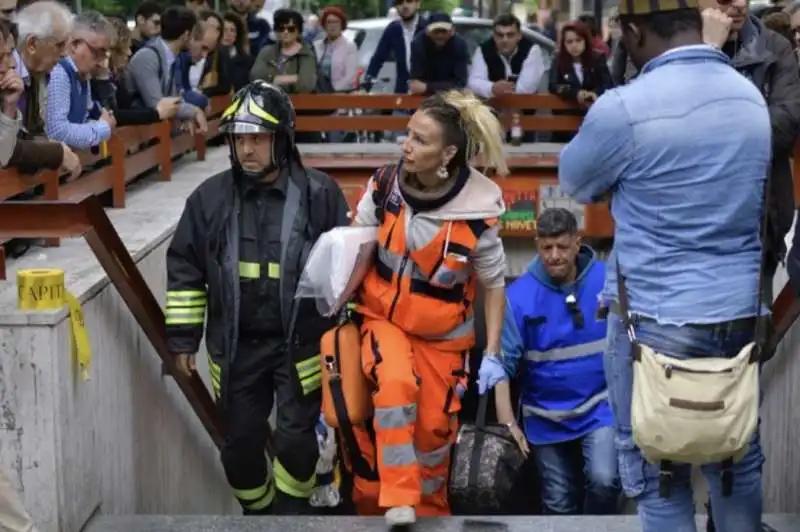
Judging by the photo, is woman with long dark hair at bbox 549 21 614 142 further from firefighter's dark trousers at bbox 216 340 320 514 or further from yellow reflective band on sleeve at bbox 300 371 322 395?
yellow reflective band on sleeve at bbox 300 371 322 395

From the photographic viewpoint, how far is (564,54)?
43.4 feet

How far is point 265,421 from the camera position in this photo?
6023 millimetres

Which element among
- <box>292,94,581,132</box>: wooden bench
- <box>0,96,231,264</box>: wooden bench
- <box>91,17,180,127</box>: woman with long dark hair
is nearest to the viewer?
<box>0,96,231,264</box>: wooden bench

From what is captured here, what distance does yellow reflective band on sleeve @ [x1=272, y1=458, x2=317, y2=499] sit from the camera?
608 cm

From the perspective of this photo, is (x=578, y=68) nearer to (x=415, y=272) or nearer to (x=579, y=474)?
(x=579, y=474)

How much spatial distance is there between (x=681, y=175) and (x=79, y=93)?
459cm

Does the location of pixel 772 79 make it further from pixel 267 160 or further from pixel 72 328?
pixel 72 328

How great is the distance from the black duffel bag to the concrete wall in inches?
54.9

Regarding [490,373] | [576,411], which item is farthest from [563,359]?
[490,373]

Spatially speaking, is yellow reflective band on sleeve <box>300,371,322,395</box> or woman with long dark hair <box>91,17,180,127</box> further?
woman with long dark hair <box>91,17,180,127</box>

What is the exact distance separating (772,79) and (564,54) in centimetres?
771

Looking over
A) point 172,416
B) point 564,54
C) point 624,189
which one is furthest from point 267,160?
point 564,54

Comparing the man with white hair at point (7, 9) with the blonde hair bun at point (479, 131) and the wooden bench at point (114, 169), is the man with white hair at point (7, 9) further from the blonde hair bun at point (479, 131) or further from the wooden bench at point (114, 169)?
the blonde hair bun at point (479, 131)

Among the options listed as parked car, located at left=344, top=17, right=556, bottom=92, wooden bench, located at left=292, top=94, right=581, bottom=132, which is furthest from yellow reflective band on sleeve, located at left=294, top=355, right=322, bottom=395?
parked car, located at left=344, top=17, right=556, bottom=92
